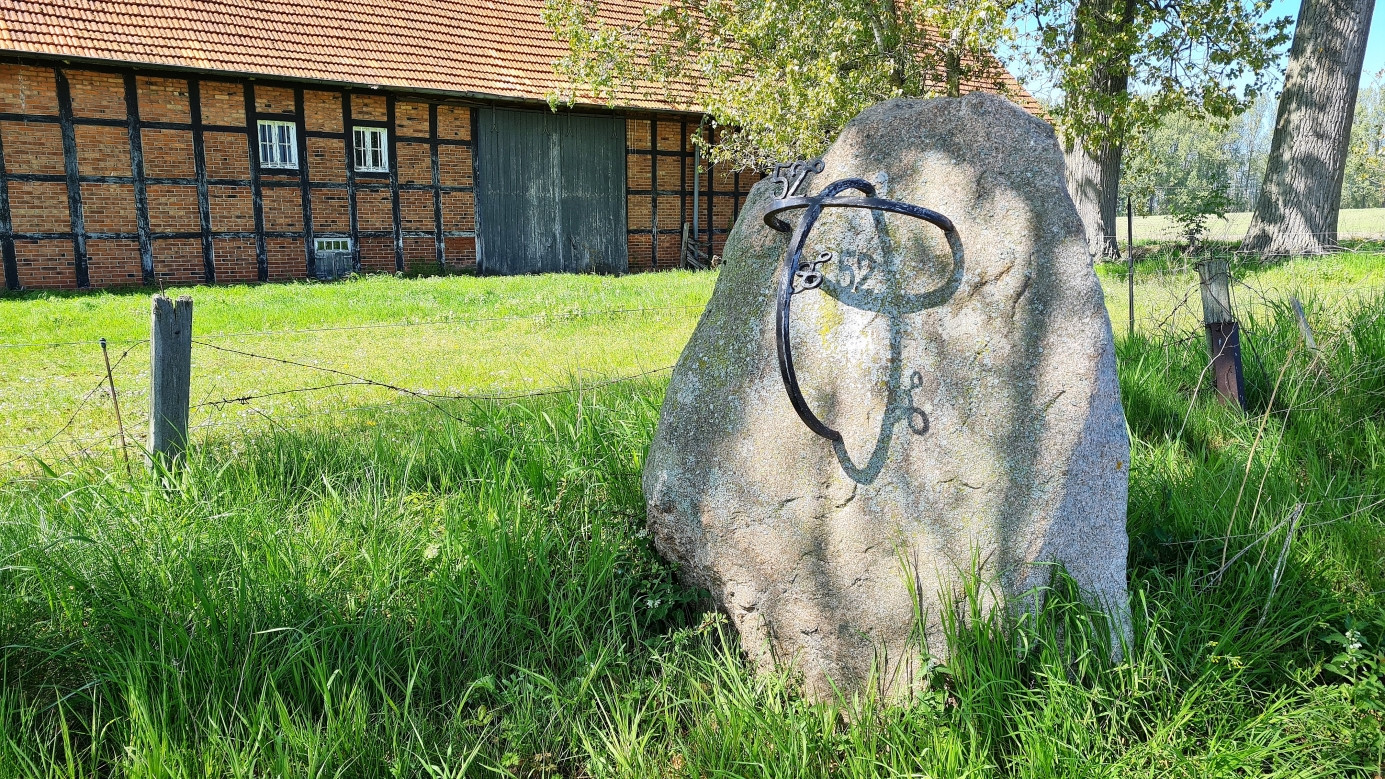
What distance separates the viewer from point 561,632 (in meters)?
2.49

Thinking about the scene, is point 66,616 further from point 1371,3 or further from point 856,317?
point 1371,3

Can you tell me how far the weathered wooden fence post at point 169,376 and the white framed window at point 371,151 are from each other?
1291cm

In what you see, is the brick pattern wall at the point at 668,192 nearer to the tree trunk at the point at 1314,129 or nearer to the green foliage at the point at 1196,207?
the green foliage at the point at 1196,207

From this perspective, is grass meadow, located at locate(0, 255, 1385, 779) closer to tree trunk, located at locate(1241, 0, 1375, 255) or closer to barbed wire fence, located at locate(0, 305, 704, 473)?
barbed wire fence, located at locate(0, 305, 704, 473)

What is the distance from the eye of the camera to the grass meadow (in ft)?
6.72

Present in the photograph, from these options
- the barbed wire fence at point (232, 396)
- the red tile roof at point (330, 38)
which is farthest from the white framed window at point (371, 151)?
the barbed wire fence at point (232, 396)

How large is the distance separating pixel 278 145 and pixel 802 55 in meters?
8.74

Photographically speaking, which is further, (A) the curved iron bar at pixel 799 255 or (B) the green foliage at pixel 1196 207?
(B) the green foliage at pixel 1196 207

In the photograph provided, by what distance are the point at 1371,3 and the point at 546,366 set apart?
38.8 feet

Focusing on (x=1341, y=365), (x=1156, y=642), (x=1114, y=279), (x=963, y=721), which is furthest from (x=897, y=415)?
(x=1114, y=279)

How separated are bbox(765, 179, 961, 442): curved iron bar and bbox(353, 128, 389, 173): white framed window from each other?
14559mm

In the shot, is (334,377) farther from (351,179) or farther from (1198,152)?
(1198,152)

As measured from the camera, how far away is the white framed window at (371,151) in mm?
15320

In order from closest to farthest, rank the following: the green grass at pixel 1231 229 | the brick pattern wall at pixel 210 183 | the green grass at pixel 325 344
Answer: the green grass at pixel 325 344
the brick pattern wall at pixel 210 183
the green grass at pixel 1231 229
